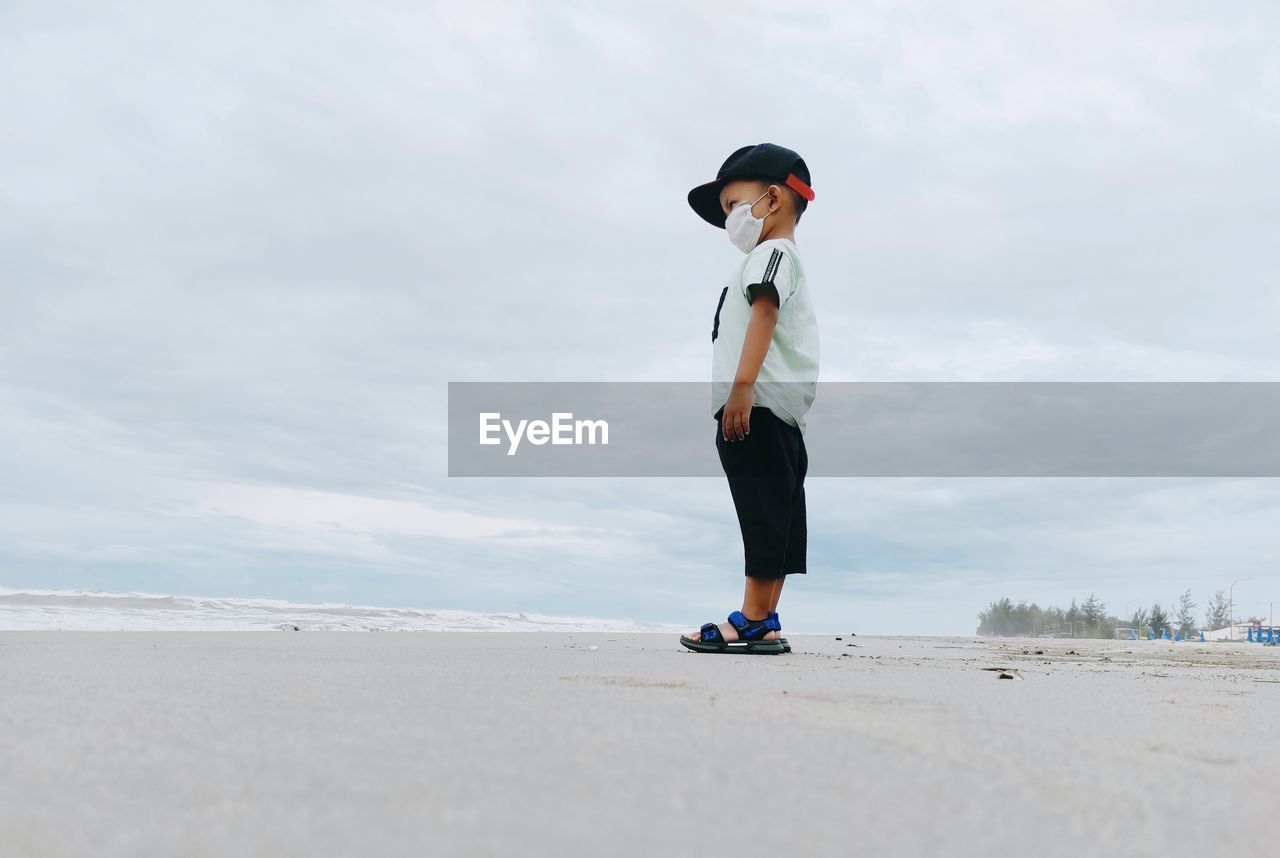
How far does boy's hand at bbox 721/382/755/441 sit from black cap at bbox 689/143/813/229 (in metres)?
1.04

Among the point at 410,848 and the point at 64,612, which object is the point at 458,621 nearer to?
the point at 64,612

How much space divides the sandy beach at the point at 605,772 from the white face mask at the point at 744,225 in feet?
9.23

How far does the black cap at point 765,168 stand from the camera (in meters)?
4.13

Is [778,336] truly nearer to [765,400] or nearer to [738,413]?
[765,400]

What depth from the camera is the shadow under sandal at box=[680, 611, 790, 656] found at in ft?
11.9

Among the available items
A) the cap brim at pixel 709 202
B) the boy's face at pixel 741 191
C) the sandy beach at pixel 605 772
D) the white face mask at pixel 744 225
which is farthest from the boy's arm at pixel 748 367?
the sandy beach at pixel 605 772

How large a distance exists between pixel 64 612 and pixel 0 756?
8938mm

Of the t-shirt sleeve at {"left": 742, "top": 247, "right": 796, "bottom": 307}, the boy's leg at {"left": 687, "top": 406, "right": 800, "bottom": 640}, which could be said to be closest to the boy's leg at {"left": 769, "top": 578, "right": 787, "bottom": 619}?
the boy's leg at {"left": 687, "top": 406, "right": 800, "bottom": 640}

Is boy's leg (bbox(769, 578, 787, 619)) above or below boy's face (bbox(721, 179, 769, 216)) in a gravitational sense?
below

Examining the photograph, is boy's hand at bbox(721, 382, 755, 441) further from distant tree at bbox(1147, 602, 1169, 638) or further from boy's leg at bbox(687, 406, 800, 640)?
distant tree at bbox(1147, 602, 1169, 638)

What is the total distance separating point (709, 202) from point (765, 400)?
117cm

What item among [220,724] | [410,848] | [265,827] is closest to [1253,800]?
[410,848]

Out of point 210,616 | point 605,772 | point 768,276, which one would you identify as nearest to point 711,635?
point 768,276

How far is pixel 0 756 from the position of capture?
1028mm
